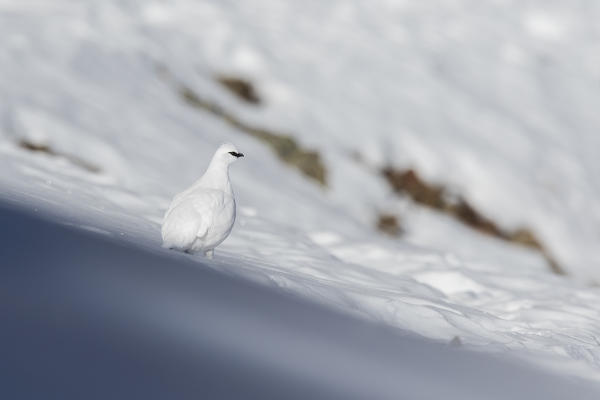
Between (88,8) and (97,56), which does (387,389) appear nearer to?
(97,56)

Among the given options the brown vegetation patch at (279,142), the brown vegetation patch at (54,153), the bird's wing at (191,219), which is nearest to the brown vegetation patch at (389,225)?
the brown vegetation patch at (279,142)

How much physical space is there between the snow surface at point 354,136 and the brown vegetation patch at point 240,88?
0.10 meters

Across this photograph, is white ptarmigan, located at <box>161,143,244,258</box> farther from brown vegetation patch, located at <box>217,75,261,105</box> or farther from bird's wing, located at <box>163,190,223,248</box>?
brown vegetation patch, located at <box>217,75,261,105</box>

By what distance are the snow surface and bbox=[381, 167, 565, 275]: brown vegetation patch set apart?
11 centimetres

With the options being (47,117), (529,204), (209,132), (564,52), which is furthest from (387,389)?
(564,52)

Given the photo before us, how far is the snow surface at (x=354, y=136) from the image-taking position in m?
5.19

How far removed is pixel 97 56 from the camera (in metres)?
8.85

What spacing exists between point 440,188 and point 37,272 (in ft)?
20.6

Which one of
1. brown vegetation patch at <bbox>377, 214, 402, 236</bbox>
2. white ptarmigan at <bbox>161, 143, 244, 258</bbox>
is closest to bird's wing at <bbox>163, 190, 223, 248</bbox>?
white ptarmigan at <bbox>161, 143, 244, 258</bbox>

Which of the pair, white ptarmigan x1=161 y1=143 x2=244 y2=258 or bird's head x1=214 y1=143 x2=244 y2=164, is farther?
bird's head x1=214 y1=143 x2=244 y2=164

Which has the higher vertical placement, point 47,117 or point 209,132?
point 209,132

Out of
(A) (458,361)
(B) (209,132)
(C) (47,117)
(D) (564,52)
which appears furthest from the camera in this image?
(D) (564,52)

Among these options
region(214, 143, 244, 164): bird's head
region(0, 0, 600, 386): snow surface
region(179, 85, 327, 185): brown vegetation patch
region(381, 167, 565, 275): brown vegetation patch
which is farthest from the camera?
region(381, 167, 565, 275): brown vegetation patch

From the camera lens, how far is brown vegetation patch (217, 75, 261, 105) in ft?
31.7
